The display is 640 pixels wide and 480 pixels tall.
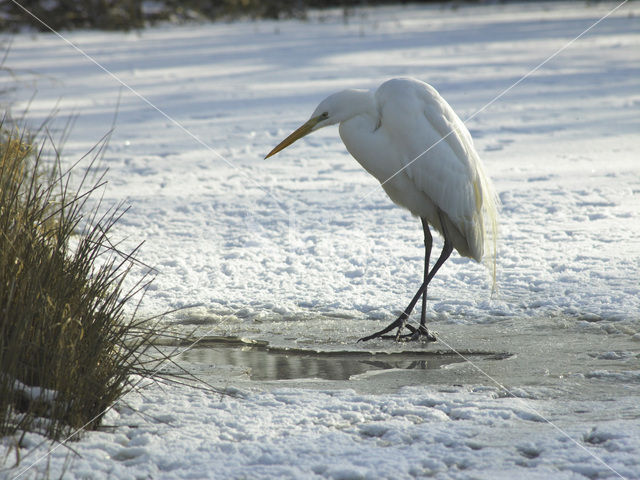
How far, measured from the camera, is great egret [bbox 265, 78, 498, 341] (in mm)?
4012

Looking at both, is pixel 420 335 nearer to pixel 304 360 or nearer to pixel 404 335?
pixel 404 335

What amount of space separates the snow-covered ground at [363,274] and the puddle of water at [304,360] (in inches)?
2.9

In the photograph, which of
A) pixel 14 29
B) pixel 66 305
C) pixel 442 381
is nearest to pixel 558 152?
pixel 442 381

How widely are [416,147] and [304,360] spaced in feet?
4.08

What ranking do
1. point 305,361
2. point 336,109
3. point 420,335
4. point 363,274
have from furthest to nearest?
point 363,274
point 336,109
point 420,335
point 305,361

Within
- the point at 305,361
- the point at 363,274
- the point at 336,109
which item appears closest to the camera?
the point at 305,361

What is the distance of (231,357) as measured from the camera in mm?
3551

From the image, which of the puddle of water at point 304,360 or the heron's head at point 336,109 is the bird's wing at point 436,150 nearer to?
the heron's head at point 336,109

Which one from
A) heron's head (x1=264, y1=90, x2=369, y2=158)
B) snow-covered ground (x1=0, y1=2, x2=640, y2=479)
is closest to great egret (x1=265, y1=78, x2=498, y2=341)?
heron's head (x1=264, y1=90, x2=369, y2=158)

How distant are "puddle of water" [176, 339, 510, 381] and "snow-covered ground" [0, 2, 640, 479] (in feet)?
0.24

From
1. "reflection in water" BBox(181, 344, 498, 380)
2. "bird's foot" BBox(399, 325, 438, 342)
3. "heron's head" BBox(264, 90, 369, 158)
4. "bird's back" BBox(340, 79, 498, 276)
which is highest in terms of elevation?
"heron's head" BBox(264, 90, 369, 158)

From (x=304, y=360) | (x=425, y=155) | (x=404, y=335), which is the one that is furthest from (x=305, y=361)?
(x=425, y=155)

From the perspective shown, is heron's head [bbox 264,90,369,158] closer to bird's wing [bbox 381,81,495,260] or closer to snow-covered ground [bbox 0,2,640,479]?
bird's wing [bbox 381,81,495,260]

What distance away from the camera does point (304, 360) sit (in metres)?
3.51
